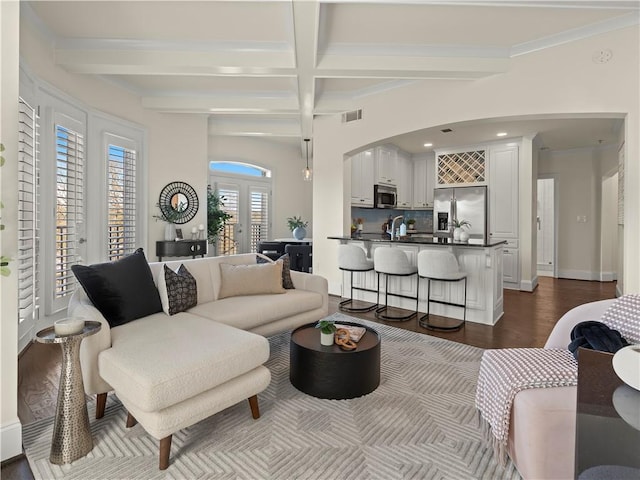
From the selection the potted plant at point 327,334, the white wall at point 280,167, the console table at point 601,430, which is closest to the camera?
the console table at point 601,430

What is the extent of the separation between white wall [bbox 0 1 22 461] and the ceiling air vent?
4.12 meters

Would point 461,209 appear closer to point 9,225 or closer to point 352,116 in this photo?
point 352,116

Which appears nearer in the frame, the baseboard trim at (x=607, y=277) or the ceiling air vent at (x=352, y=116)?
the ceiling air vent at (x=352, y=116)

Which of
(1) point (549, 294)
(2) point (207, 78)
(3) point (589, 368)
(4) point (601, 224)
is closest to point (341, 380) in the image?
(3) point (589, 368)

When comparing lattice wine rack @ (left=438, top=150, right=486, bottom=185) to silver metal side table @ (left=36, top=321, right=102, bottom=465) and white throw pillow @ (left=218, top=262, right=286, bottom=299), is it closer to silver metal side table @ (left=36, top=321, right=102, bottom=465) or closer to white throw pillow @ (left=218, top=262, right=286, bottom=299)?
white throw pillow @ (left=218, top=262, right=286, bottom=299)

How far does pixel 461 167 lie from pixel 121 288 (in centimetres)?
651

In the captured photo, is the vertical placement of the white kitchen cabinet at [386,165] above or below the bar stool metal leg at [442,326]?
above

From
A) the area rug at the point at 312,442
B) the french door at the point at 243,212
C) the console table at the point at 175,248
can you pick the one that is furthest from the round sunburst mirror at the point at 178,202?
the area rug at the point at 312,442

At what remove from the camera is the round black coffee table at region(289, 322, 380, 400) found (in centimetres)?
229

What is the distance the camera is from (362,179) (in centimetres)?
642

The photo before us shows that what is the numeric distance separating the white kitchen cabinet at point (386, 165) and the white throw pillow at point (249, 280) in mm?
4029

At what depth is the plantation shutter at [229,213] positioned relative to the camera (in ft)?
23.2

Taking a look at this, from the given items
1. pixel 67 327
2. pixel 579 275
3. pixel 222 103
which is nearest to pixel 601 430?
pixel 67 327

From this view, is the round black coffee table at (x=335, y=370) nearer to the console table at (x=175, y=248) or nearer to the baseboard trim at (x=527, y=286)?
the console table at (x=175, y=248)
